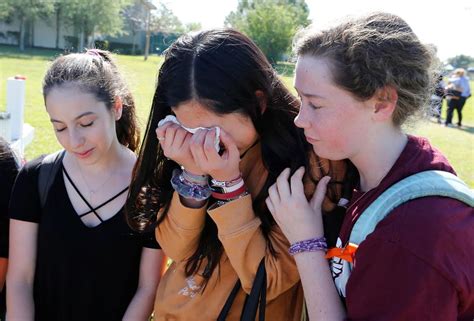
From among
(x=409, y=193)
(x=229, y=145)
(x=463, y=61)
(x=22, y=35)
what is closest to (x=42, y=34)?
(x=22, y=35)

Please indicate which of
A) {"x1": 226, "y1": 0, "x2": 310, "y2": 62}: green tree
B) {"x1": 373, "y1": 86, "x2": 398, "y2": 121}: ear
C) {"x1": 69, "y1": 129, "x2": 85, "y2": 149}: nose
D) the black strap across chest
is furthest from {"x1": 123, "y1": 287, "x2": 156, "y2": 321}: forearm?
{"x1": 226, "y1": 0, "x2": 310, "y2": 62}: green tree

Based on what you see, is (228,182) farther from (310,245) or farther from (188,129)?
(310,245)

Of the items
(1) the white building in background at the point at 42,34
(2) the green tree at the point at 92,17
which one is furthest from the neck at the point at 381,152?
(1) the white building in background at the point at 42,34

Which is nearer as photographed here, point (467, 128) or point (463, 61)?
point (467, 128)

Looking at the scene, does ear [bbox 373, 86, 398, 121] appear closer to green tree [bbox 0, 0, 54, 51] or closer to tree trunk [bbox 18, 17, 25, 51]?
tree trunk [bbox 18, 17, 25, 51]

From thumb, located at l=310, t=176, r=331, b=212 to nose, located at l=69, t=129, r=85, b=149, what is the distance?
1117 mm

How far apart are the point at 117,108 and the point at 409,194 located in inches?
62.6

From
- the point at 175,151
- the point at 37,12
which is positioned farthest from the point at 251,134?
the point at 37,12

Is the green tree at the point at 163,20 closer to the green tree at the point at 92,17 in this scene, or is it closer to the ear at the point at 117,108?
the green tree at the point at 92,17

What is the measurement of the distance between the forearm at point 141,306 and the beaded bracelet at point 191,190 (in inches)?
26.1

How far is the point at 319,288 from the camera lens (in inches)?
61.6

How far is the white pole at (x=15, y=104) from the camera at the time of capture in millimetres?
7070

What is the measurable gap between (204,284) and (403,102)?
998mm

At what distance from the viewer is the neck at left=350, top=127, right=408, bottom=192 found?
63.0 inches
